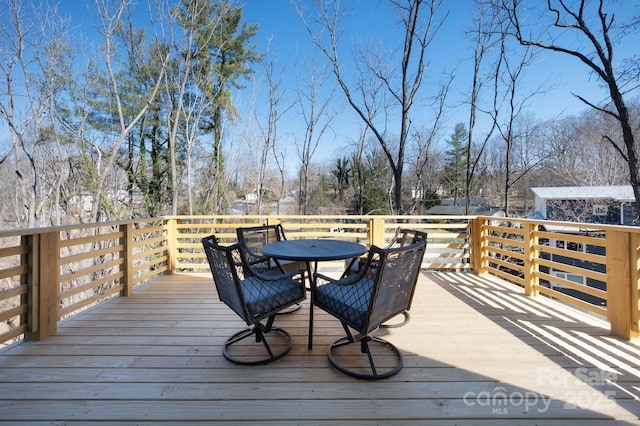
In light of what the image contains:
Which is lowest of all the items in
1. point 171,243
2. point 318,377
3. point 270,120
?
point 318,377

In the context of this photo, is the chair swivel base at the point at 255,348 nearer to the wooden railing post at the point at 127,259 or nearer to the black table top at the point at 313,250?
the black table top at the point at 313,250

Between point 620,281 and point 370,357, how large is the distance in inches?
84.4

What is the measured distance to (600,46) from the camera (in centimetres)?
495

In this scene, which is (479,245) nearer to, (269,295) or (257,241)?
(257,241)

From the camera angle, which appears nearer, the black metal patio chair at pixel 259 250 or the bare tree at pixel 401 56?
the black metal patio chair at pixel 259 250

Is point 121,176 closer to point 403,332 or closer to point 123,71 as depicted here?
point 123,71

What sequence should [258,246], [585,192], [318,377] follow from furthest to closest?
[585,192]
[258,246]
[318,377]

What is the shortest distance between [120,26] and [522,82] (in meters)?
10.3

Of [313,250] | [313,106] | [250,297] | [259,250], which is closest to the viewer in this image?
[250,297]

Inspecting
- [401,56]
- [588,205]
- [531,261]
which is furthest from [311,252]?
[588,205]

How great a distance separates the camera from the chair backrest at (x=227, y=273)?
166cm

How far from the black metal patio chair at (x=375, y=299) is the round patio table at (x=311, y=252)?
7.3 inches

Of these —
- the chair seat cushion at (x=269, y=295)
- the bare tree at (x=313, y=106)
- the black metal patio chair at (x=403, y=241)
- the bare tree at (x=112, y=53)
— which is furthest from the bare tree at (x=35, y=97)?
the black metal patio chair at (x=403, y=241)

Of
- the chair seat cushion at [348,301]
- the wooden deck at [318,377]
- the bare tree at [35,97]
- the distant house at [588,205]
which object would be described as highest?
the bare tree at [35,97]
